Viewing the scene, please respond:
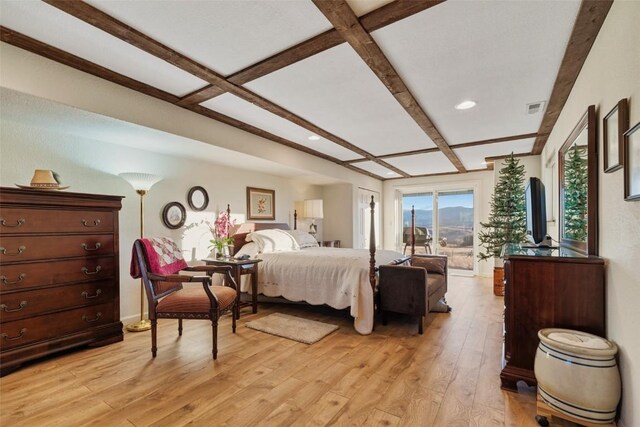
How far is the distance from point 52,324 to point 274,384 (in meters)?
1.91

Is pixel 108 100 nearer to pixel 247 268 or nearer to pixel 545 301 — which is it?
pixel 247 268

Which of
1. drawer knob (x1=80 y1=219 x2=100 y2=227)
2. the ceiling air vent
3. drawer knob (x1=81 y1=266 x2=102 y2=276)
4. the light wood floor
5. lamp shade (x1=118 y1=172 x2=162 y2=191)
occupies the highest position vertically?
the ceiling air vent

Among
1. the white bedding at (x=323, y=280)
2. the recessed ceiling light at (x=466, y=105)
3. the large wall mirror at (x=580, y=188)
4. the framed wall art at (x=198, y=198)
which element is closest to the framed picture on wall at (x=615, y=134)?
the large wall mirror at (x=580, y=188)

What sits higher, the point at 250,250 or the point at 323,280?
the point at 250,250

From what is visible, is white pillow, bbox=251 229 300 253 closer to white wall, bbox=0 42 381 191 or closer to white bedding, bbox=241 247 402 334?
white bedding, bbox=241 247 402 334

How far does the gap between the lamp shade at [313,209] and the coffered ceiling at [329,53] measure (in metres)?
2.42

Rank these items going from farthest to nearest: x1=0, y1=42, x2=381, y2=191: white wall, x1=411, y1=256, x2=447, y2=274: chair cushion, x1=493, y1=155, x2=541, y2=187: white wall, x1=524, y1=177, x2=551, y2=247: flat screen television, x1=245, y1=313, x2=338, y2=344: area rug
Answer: x1=493, y1=155, x2=541, y2=187: white wall, x1=411, y1=256, x2=447, y2=274: chair cushion, x1=245, y1=313, x2=338, y2=344: area rug, x1=524, y1=177, x2=551, y2=247: flat screen television, x1=0, y1=42, x2=381, y2=191: white wall

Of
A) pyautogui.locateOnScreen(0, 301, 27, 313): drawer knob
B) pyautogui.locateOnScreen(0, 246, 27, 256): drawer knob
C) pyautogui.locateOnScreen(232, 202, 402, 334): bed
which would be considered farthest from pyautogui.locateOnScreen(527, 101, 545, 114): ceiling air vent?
pyautogui.locateOnScreen(0, 301, 27, 313): drawer knob

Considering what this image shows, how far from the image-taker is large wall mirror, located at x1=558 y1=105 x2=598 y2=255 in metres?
1.89

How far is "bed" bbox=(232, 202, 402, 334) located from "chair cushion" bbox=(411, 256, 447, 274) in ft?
0.99

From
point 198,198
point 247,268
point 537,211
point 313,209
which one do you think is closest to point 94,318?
point 247,268

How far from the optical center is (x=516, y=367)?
1973 mm

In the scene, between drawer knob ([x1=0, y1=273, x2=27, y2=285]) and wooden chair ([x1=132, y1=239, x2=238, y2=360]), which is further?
wooden chair ([x1=132, y1=239, x2=238, y2=360])

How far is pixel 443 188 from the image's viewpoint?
23.4 feet
